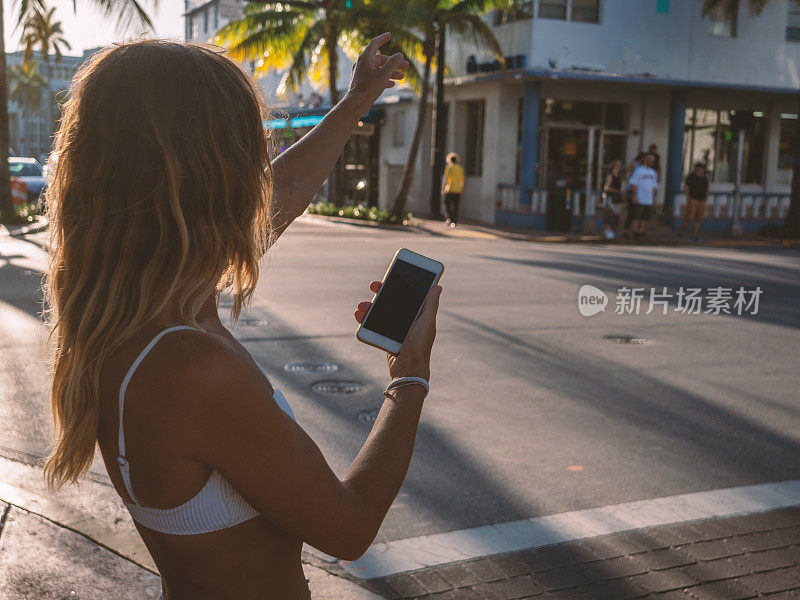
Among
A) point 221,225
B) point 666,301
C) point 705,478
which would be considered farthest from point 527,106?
point 221,225

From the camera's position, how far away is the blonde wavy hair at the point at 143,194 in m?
1.37

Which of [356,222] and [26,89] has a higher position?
[26,89]

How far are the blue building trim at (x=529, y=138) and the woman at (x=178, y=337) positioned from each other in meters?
25.3

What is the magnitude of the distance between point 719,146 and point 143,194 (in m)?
30.9

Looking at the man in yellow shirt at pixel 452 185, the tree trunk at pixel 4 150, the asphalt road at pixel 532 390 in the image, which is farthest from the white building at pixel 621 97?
the asphalt road at pixel 532 390

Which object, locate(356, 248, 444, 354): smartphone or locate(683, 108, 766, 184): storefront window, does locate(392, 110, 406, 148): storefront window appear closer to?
locate(683, 108, 766, 184): storefront window

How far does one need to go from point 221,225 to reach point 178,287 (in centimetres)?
12

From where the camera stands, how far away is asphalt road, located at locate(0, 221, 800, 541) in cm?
491

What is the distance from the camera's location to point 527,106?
1033 inches

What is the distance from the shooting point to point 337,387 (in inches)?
265

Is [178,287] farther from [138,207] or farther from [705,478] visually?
[705,478]

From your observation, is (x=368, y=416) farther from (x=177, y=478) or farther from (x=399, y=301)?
(x=177, y=478)
